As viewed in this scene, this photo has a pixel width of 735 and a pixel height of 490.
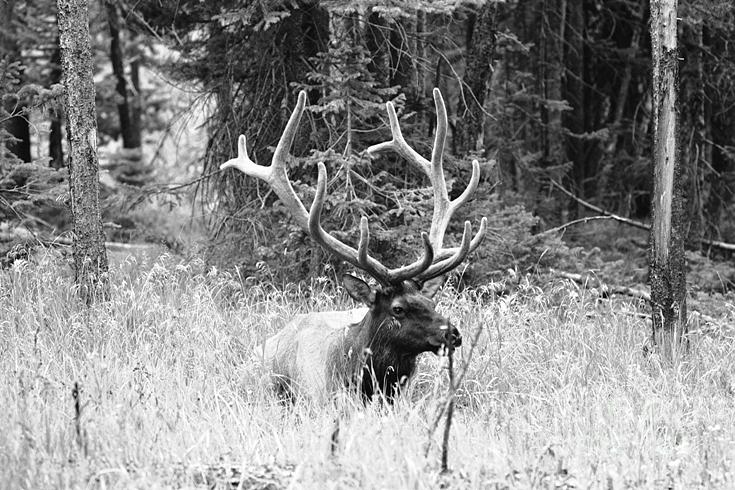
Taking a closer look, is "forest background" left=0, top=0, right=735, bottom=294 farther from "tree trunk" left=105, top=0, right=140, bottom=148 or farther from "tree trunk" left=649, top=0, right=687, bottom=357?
"tree trunk" left=649, top=0, right=687, bottom=357

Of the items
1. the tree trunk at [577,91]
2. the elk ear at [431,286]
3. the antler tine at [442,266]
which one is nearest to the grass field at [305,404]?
the elk ear at [431,286]

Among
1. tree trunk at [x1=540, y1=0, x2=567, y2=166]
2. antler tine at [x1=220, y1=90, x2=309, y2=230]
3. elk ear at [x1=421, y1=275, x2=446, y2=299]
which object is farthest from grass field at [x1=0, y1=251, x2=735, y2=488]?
tree trunk at [x1=540, y1=0, x2=567, y2=166]

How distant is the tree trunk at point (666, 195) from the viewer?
7.71m

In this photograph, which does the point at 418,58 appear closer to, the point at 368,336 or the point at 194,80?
the point at 194,80

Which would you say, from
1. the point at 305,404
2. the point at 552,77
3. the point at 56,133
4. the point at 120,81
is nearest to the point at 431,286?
the point at 305,404

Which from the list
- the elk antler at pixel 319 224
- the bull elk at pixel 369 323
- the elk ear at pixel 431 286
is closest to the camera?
the elk antler at pixel 319 224

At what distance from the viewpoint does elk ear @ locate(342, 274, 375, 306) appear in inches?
255

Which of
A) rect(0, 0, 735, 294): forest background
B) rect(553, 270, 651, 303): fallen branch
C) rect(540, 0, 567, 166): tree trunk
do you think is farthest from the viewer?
rect(540, 0, 567, 166): tree trunk

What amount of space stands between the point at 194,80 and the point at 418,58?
3.02m

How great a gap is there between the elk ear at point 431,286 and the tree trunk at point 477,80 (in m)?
3.90

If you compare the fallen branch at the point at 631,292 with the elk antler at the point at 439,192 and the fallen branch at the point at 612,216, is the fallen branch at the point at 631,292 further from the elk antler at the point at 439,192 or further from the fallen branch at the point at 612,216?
the elk antler at the point at 439,192

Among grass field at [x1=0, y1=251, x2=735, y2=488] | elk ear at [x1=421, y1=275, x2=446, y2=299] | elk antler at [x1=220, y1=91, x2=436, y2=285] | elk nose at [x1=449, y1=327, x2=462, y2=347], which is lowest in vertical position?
grass field at [x1=0, y1=251, x2=735, y2=488]

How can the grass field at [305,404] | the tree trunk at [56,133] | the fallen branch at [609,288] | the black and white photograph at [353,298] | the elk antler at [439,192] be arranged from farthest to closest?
1. the tree trunk at [56,133]
2. the fallen branch at [609,288]
3. the elk antler at [439,192]
4. the black and white photograph at [353,298]
5. the grass field at [305,404]

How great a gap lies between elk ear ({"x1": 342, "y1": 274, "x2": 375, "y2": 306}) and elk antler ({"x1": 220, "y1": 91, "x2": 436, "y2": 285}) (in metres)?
0.09
